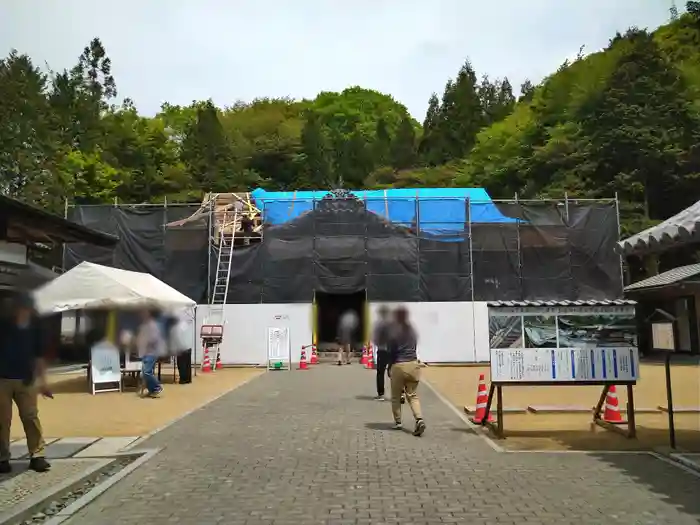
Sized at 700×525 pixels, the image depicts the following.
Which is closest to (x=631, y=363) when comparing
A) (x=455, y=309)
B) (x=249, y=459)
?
(x=249, y=459)

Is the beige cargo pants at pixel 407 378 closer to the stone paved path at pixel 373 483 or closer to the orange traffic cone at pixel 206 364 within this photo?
the stone paved path at pixel 373 483

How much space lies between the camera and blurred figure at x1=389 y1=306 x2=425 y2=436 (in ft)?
32.7

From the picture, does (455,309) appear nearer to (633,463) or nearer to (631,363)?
(631,363)

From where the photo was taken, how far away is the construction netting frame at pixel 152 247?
2786 cm

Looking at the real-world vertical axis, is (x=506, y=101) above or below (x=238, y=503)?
above

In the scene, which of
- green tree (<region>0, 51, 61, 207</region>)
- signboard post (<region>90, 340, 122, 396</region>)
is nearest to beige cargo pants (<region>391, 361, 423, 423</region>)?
signboard post (<region>90, 340, 122, 396</region>)

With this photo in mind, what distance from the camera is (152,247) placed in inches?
1111

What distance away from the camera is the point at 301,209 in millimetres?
30672

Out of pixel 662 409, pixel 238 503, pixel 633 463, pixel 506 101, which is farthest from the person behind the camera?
pixel 506 101

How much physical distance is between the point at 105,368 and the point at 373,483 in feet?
35.8

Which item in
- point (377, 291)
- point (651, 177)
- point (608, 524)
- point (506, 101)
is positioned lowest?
point (608, 524)

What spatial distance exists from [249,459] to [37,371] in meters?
2.60

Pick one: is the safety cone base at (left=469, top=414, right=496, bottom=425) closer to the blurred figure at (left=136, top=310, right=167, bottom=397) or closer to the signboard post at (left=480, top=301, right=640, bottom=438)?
the signboard post at (left=480, top=301, right=640, bottom=438)

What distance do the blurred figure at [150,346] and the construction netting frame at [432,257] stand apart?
1062cm
